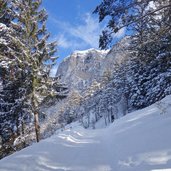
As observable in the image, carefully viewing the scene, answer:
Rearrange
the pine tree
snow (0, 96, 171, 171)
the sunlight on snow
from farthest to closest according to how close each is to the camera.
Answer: the pine tree, snow (0, 96, 171, 171), the sunlight on snow

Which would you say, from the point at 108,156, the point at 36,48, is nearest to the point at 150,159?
the point at 108,156

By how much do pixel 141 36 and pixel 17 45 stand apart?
10.4m

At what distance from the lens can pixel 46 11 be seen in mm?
21734

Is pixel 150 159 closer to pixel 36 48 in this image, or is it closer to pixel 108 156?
pixel 108 156

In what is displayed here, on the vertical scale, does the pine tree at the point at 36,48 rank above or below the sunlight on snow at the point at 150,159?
above

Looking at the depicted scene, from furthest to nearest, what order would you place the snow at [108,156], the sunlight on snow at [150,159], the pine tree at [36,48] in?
the pine tree at [36,48] → the snow at [108,156] → the sunlight on snow at [150,159]

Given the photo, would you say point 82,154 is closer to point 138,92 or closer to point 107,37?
point 107,37

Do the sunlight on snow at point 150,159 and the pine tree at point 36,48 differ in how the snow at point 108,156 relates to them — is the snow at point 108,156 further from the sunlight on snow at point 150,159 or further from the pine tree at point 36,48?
the pine tree at point 36,48

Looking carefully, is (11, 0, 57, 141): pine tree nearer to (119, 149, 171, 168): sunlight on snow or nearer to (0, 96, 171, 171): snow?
(0, 96, 171, 171): snow

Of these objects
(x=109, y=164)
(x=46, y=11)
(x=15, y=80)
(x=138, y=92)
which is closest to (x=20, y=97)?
(x=15, y=80)

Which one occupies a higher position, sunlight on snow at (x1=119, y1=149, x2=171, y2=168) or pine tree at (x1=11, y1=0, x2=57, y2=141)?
pine tree at (x1=11, y1=0, x2=57, y2=141)

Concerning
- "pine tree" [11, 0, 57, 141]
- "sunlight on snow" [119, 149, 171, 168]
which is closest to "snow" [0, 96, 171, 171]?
"sunlight on snow" [119, 149, 171, 168]

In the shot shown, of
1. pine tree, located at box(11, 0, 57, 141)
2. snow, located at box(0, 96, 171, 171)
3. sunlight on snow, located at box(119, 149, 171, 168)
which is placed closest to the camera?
sunlight on snow, located at box(119, 149, 171, 168)

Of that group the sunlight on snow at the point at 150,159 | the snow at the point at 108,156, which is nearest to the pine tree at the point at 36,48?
the snow at the point at 108,156
